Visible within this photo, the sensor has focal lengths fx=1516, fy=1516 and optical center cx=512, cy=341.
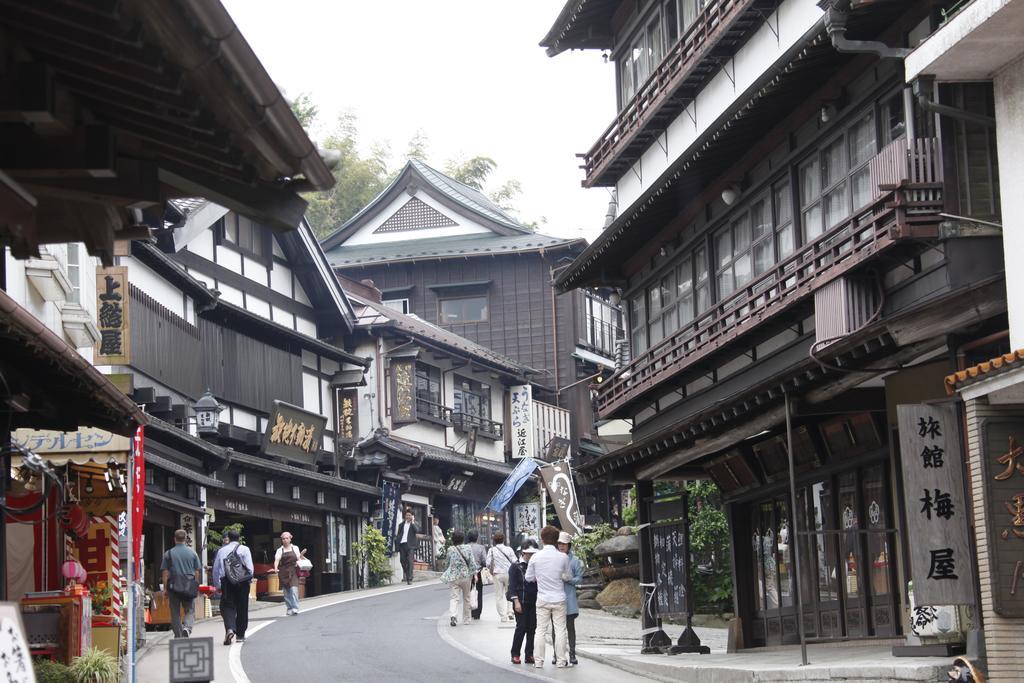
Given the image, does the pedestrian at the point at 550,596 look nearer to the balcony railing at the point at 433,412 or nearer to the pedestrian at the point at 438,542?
the pedestrian at the point at 438,542

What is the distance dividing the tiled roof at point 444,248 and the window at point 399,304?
1.68 m

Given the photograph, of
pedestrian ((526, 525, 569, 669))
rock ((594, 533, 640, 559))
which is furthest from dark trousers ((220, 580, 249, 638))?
rock ((594, 533, 640, 559))

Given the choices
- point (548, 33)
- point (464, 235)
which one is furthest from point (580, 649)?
point (464, 235)

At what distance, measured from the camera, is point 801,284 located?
1953 cm

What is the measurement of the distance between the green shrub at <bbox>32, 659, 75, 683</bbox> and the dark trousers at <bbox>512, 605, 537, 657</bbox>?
6320mm

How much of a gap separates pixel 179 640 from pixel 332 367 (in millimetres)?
33039

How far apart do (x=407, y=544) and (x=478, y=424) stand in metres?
13.1

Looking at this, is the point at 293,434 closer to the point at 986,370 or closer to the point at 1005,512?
the point at 1005,512

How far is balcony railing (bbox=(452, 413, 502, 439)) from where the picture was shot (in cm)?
5150

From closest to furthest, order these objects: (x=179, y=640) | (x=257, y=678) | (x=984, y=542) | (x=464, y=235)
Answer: (x=179, y=640) → (x=984, y=542) → (x=257, y=678) → (x=464, y=235)

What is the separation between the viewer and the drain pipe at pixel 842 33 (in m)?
16.9

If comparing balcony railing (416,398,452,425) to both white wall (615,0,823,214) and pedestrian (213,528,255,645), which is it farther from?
pedestrian (213,528,255,645)

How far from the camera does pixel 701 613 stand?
1170 inches

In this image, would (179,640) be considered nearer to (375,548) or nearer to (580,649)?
(580,649)
